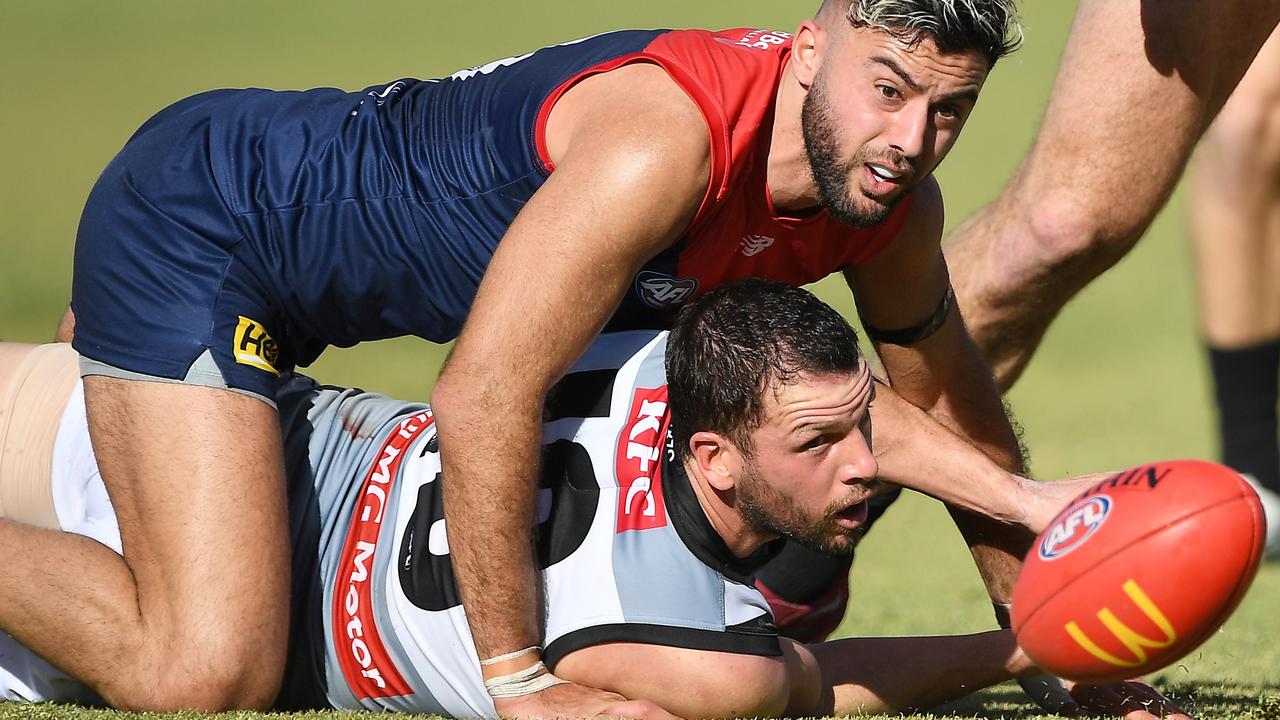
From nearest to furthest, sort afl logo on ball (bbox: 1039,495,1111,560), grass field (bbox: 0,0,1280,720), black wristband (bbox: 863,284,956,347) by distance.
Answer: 1. afl logo on ball (bbox: 1039,495,1111,560)
2. black wristband (bbox: 863,284,956,347)
3. grass field (bbox: 0,0,1280,720)

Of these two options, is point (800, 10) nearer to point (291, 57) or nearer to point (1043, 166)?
point (291, 57)

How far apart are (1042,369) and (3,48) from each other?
11.3 metres

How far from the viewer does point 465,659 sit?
3.20 meters

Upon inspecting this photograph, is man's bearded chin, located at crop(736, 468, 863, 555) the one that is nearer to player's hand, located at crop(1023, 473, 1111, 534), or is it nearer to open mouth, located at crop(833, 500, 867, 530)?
open mouth, located at crop(833, 500, 867, 530)

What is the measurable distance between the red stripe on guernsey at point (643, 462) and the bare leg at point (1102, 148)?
1.27 m

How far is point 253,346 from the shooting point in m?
3.62

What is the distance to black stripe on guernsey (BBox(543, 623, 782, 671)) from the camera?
2.96 meters

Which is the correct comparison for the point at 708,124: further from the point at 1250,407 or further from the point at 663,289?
the point at 1250,407

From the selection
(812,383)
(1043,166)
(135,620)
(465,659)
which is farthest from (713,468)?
(1043,166)

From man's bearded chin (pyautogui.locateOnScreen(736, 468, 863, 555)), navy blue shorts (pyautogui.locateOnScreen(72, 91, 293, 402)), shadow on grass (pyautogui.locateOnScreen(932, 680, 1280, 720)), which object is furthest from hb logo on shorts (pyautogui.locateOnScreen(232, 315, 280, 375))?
shadow on grass (pyautogui.locateOnScreen(932, 680, 1280, 720))

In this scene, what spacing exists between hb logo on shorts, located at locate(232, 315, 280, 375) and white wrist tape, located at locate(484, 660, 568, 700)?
1.01 m

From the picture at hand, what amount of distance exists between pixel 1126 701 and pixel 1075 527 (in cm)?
73

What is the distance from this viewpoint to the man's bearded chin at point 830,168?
11.1 feet

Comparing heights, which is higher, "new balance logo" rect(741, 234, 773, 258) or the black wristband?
"new balance logo" rect(741, 234, 773, 258)
